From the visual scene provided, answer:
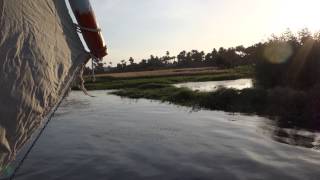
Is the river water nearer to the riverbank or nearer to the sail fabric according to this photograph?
the riverbank

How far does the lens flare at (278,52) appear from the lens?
39656 mm

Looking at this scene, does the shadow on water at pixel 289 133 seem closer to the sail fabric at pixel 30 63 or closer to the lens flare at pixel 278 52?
the lens flare at pixel 278 52

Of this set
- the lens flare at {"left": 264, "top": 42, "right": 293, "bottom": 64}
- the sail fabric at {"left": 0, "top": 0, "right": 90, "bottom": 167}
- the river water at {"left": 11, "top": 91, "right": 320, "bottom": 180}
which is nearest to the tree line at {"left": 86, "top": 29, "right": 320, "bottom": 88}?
the lens flare at {"left": 264, "top": 42, "right": 293, "bottom": 64}

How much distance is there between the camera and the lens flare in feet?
130

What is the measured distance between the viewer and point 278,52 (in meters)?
40.6

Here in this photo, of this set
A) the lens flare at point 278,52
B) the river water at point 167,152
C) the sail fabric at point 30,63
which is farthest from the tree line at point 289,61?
the sail fabric at point 30,63

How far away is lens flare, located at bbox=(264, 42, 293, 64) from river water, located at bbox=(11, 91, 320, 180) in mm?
10299

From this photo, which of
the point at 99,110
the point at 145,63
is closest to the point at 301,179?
the point at 99,110

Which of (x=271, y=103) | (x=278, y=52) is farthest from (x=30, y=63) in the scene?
(x=278, y=52)

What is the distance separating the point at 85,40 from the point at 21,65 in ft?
3.18

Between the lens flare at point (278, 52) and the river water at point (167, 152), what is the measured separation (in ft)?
33.8

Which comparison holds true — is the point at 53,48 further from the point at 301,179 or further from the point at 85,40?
the point at 301,179

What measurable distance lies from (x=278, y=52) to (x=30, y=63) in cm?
3839

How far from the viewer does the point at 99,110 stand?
131ft
